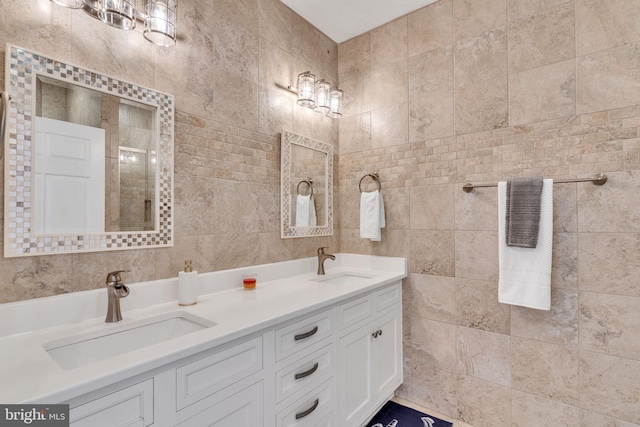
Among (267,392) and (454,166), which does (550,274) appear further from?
(267,392)

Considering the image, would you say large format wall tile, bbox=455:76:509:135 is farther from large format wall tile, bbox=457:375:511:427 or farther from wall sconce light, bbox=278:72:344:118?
large format wall tile, bbox=457:375:511:427

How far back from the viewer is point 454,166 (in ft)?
6.31

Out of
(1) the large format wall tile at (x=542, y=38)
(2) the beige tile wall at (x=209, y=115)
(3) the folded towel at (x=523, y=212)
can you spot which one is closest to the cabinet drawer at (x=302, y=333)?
(2) the beige tile wall at (x=209, y=115)

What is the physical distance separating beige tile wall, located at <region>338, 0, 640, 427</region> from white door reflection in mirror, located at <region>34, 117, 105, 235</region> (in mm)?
1611

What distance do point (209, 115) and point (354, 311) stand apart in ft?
4.11

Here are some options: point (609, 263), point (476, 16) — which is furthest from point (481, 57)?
point (609, 263)

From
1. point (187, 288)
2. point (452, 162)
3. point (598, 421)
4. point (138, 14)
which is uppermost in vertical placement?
point (138, 14)

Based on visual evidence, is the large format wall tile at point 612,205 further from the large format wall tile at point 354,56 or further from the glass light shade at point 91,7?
the glass light shade at point 91,7

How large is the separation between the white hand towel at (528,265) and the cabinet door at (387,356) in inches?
25.5

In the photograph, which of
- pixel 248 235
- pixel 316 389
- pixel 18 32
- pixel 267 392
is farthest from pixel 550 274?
pixel 18 32

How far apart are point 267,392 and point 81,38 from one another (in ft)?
4.94

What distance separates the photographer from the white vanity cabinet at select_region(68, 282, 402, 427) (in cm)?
82

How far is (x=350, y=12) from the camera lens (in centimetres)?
212

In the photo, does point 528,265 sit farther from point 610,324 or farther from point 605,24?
point 605,24
